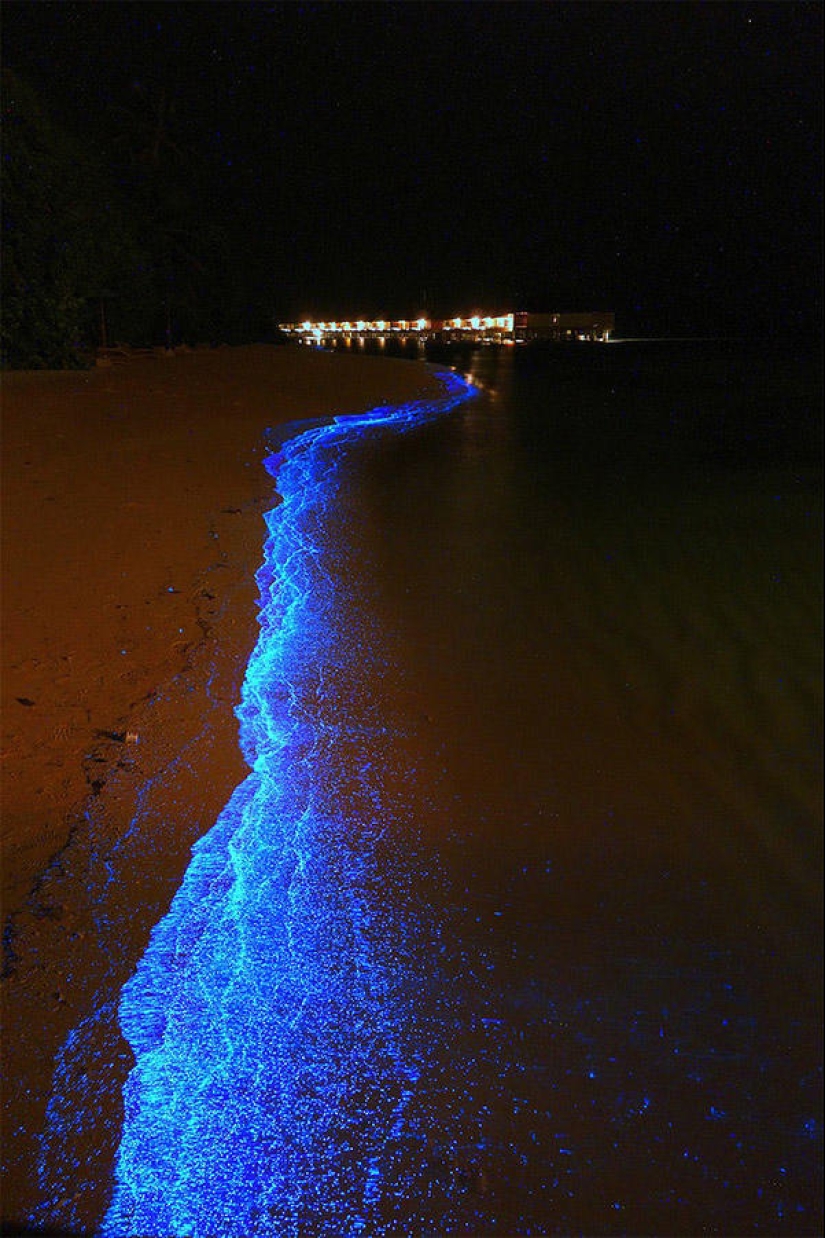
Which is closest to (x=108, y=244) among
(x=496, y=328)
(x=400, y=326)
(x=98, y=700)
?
(x=98, y=700)

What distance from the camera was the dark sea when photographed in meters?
1.96

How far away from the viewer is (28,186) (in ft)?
57.8

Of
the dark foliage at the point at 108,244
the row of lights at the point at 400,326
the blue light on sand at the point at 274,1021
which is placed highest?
the dark foliage at the point at 108,244

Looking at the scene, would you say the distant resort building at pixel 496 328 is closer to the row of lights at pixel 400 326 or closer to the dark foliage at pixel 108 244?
the row of lights at pixel 400 326

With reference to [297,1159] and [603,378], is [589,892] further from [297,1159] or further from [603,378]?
[603,378]

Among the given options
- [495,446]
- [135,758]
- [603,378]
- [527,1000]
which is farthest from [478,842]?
[603,378]

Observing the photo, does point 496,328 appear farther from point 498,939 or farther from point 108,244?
point 498,939

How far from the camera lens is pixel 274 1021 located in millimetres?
2346

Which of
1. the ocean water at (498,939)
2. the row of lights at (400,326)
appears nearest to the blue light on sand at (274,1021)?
the ocean water at (498,939)

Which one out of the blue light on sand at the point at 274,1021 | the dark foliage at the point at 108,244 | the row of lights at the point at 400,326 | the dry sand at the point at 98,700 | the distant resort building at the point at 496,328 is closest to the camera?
the blue light on sand at the point at 274,1021

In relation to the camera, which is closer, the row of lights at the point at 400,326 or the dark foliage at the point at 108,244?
the dark foliage at the point at 108,244

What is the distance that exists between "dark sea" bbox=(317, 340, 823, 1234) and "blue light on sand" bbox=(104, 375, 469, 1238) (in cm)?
15

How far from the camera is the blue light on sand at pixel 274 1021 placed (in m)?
1.90

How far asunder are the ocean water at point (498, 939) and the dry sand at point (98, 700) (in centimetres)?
16
